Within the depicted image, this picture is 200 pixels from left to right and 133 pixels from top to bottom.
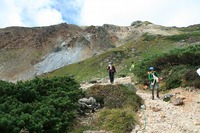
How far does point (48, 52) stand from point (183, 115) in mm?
69674

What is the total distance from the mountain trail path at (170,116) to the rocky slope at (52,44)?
185 feet

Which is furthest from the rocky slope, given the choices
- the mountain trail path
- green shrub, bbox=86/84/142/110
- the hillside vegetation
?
the hillside vegetation

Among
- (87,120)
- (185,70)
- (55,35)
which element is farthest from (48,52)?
(87,120)

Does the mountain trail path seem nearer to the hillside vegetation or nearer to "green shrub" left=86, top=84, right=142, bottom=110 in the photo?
"green shrub" left=86, top=84, right=142, bottom=110

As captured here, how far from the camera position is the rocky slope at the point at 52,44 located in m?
77.8

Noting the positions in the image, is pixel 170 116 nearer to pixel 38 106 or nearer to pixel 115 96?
pixel 115 96

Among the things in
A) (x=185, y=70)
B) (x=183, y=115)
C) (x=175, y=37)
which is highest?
(x=175, y=37)

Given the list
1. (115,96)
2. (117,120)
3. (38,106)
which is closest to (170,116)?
(117,120)

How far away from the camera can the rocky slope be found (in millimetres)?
77750

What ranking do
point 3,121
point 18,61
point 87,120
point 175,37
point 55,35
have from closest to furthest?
point 3,121 < point 87,120 < point 175,37 < point 18,61 < point 55,35

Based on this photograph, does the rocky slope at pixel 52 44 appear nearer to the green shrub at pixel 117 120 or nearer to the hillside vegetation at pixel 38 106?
the hillside vegetation at pixel 38 106

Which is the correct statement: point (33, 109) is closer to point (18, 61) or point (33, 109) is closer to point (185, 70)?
point (185, 70)

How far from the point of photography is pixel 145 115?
1691cm

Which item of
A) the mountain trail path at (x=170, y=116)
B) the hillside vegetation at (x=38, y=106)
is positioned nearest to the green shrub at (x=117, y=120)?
the mountain trail path at (x=170, y=116)
